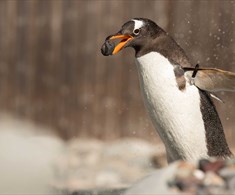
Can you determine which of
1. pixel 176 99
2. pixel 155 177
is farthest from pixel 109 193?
pixel 155 177

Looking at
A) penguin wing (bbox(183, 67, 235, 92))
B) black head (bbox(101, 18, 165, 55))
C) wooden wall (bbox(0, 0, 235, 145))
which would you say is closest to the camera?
penguin wing (bbox(183, 67, 235, 92))

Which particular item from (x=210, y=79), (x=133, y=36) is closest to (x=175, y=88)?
(x=210, y=79)

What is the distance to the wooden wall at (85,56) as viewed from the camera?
7355 millimetres

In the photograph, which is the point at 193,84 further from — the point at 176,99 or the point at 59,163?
the point at 59,163

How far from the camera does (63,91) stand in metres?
7.49

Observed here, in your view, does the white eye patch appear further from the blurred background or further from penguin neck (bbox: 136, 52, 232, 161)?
the blurred background

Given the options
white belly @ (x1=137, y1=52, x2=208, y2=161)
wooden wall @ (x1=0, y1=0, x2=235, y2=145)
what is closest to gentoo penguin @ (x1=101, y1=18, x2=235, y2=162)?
white belly @ (x1=137, y1=52, x2=208, y2=161)

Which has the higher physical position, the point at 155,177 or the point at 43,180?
the point at 155,177

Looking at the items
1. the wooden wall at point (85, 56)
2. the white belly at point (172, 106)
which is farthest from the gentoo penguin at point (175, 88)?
the wooden wall at point (85, 56)

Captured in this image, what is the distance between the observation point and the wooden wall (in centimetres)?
736

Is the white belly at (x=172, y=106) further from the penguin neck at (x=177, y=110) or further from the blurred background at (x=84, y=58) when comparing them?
the blurred background at (x=84, y=58)

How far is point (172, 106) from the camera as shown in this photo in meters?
4.40

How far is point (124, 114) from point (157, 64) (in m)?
3.08

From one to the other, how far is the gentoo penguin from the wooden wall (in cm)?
278
